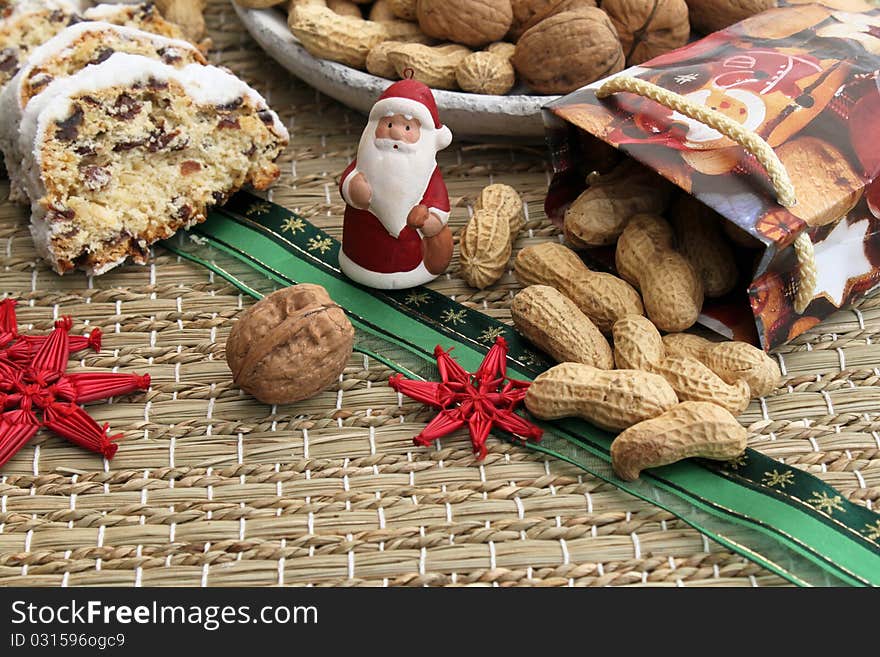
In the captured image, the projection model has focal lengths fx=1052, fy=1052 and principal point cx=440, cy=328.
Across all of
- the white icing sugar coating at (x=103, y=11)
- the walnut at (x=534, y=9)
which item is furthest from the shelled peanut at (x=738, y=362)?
the white icing sugar coating at (x=103, y=11)

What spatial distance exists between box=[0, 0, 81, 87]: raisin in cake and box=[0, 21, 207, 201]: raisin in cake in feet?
0.30

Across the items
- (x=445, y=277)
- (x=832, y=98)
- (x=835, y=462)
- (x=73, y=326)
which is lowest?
(x=73, y=326)

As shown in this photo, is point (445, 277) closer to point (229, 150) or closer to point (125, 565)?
point (229, 150)

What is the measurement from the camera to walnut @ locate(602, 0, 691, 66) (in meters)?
1.51

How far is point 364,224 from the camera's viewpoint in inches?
51.6

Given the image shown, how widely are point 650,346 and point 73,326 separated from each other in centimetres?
71

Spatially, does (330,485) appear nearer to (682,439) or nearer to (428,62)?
(682,439)

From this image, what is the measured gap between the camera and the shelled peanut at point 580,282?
4.19 ft

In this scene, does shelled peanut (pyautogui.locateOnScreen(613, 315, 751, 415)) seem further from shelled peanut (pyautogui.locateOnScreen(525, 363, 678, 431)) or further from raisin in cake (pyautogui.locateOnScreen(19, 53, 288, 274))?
raisin in cake (pyautogui.locateOnScreen(19, 53, 288, 274))

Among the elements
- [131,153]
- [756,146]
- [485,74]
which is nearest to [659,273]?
[756,146]

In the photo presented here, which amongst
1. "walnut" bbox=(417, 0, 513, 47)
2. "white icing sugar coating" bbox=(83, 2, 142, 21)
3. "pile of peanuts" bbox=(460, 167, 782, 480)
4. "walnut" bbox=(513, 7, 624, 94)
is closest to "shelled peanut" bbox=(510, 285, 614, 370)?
"pile of peanuts" bbox=(460, 167, 782, 480)

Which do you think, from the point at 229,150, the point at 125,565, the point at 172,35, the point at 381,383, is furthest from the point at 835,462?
the point at 172,35

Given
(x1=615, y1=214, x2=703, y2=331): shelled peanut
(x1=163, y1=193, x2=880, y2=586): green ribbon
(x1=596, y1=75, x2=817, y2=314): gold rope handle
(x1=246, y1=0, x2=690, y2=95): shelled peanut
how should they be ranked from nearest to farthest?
(x1=163, y1=193, x2=880, y2=586): green ribbon < (x1=596, y1=75, x2=817, y2=314): gold rope handle < (x1=615, y1=214, x2=703, y2=331): shelled peanut < (x1=246, y1=0, x2=690, y2=95): shelled peanut

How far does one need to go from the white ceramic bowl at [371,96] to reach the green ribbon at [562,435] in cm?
22
